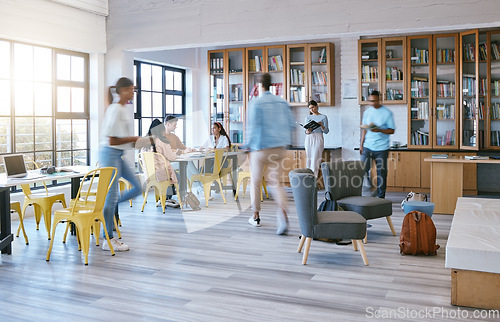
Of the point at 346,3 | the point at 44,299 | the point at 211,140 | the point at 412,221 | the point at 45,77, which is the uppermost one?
the point at 346,3

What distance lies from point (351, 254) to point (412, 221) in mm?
709

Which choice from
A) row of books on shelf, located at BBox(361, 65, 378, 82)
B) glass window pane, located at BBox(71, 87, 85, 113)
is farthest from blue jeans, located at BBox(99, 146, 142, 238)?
row of books on shelf, located at BBox(361, 65, 378, 82)

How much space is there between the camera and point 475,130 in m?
9.45

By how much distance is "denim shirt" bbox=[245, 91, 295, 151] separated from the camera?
20.4ft

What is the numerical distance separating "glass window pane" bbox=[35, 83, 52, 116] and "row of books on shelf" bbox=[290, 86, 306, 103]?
4878mm

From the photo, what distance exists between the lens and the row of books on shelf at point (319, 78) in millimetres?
10758

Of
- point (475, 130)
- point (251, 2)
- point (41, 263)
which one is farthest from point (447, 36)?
point (41, 263)

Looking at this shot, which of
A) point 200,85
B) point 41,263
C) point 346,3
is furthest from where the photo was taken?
point 200,85

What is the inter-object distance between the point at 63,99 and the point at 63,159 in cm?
100

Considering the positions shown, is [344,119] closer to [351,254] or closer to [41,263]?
[351,254]

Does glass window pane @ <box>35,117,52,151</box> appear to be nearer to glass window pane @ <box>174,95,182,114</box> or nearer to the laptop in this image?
the laptop

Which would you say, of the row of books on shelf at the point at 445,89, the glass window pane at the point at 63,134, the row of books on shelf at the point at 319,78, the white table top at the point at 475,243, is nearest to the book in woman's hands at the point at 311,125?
the row of books on shelf at the point at 319,78

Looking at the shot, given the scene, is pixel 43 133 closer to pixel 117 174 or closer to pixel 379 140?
pixel 117 174

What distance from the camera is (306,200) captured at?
4.94 m
